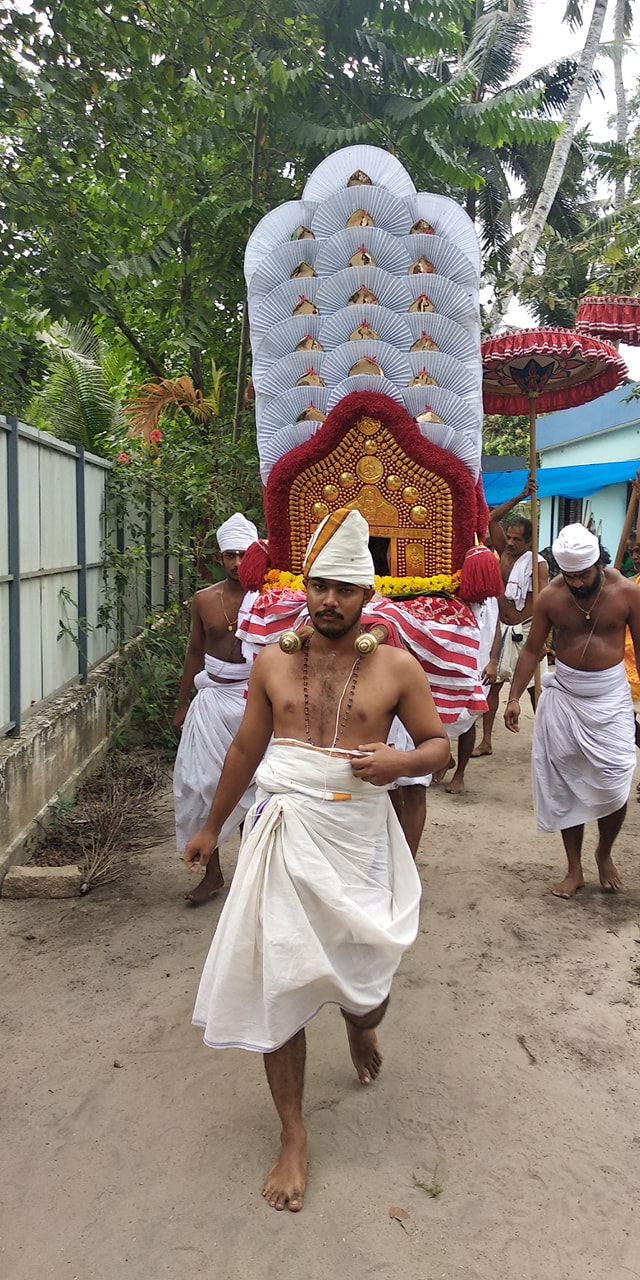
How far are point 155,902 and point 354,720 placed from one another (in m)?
2.42

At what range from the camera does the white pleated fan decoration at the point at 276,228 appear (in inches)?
155

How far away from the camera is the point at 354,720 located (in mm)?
2596

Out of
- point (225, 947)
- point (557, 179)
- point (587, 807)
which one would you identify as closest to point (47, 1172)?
point (225, 947)

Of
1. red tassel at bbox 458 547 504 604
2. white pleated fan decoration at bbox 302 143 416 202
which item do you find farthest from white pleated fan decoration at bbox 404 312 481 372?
red tassel at bbox 458 547 504 604

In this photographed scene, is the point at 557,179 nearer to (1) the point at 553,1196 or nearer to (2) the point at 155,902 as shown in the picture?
(2) the point at 155,902

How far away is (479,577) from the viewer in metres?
3.88

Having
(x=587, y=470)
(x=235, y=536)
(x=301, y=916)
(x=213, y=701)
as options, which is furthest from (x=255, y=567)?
(x=587, y=470)

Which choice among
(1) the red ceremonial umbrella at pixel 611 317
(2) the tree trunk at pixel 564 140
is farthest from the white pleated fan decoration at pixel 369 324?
(2) the tree trunk at pixel 564 140

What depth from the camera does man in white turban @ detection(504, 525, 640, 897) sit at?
181 inches

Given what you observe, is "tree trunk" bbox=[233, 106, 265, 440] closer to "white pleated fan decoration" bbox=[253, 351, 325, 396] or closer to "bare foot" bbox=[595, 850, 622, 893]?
"white pleated fan decoration" bbox=[253, 351, 325, 396]

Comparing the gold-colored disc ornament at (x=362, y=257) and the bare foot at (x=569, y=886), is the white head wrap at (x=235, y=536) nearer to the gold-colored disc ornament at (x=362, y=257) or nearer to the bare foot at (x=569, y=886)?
the gold-colored disc ornament at (x=362, y=257)

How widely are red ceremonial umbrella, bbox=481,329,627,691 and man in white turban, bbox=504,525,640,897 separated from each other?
1.63 m

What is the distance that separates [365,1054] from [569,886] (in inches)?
79.9

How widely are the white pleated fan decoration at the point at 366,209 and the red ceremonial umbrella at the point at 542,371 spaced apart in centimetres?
208
